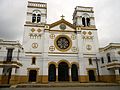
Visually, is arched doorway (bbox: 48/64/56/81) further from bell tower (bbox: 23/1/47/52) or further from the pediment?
the pediment

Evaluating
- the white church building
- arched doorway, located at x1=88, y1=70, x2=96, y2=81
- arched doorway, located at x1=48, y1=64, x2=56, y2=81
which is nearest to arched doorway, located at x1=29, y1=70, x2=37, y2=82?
the white church building

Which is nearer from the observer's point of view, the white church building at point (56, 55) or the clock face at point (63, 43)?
the white church building at point (56, 55)

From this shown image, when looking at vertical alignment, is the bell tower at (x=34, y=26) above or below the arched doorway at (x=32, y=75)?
above

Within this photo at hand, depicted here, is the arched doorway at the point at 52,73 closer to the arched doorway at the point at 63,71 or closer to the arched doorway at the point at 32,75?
the arched doorway at the point at 63,71

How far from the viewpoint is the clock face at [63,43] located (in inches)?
1088

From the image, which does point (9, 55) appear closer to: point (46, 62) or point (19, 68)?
point (19, 68)

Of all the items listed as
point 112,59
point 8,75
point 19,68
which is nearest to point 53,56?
point 19,68

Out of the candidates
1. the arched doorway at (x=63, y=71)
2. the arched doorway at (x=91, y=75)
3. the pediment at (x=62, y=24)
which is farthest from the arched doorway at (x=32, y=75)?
the arched doorway at (x=91, y=75)

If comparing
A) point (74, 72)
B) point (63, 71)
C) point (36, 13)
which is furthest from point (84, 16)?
point (63, 71)

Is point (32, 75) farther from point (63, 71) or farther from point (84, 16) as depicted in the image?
point (84, 16)

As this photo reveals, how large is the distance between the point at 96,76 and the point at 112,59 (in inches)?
179

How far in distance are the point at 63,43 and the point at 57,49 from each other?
2055 millimetres

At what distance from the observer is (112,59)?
2516 cm

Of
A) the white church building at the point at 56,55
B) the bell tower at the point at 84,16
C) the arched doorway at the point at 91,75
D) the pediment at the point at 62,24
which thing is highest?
the bell tower at the point at 84,16
